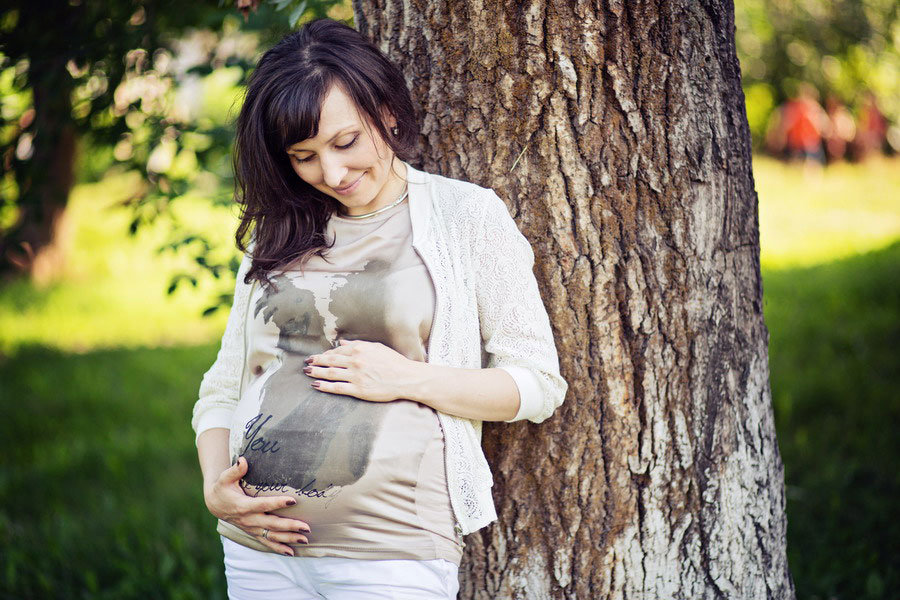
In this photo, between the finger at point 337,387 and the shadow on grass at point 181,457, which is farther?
the shadow on grass at point 181,457

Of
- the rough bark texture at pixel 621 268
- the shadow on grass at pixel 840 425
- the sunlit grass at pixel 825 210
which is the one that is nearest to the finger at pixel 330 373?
the rough bark texture at pixel 621 268

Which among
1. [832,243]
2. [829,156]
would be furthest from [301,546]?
[829,156]

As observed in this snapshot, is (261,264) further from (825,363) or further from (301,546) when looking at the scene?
(825,363)

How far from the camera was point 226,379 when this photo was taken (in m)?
1.93

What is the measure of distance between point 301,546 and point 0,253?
243 cm

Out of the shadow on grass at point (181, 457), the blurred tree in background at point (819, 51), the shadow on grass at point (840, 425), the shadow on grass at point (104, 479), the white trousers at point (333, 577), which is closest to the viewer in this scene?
the white trousers at point (333, 577)

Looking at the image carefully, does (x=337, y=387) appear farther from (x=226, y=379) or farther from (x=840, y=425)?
(x=840, y=425)

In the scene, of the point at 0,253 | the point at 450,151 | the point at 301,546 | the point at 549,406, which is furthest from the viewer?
the point at 0,253

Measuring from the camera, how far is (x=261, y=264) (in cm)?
185

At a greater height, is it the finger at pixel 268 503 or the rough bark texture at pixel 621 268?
the rough bark texture at pixel 621 268

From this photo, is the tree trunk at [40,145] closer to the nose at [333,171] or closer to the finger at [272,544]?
the nose at [333,171]

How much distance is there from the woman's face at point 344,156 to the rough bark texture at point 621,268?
1.16 feet

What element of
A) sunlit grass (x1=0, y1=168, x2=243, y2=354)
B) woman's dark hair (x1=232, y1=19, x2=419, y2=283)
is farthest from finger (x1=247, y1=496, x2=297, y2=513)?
sunlit grass (x1=0, y1=168, x2=243, y2=354)

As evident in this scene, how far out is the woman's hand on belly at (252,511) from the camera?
64.3 inches
